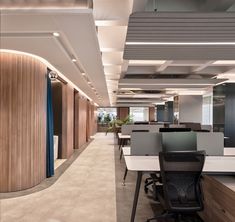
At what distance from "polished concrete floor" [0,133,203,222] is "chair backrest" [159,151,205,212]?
91 centimetres

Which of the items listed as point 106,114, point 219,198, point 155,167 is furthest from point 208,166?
point 106,114

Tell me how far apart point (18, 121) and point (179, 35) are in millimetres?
3228

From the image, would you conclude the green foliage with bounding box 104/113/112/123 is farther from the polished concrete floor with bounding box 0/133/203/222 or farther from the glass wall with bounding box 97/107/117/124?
the polished concrete floor with bounding box 0/133/203/222

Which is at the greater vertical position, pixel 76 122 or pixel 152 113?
pixel 152 113

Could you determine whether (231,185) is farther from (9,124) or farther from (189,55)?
(9,124)

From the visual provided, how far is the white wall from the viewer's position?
1289cm

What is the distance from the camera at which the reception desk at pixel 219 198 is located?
2.90 meters

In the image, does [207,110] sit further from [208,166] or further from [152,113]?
[152,113]

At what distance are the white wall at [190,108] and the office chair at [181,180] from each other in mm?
10043

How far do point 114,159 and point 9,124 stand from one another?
4.67 meters

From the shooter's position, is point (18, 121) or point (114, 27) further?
point (18, 121)

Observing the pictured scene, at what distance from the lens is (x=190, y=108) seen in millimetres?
13133

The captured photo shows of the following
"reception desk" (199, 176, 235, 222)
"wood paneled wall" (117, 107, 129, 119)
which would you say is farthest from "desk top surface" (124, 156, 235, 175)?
"wood paneled wall" (117, 107, 129, 119)

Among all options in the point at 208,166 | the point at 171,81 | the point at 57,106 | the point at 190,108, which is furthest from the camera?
the point at 190,108
